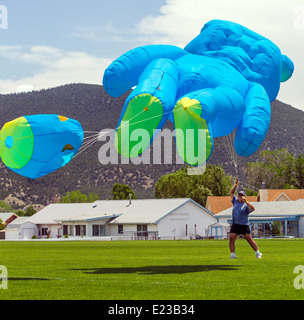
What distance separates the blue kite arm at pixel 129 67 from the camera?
1644cm

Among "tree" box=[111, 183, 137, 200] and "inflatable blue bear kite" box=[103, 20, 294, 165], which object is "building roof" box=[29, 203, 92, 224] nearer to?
"tree" box=[111, 183, 137, 200]

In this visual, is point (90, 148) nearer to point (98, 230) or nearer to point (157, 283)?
point (98, 230)

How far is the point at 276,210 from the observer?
72.1 meters

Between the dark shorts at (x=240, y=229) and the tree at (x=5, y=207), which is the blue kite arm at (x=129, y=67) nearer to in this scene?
the dark shorts at (x=240, y=229)

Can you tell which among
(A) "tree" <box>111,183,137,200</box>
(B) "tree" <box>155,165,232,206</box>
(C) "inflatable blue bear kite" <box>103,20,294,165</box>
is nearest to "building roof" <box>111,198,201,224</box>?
(B) "tree" <box>155,165,232,206</box>

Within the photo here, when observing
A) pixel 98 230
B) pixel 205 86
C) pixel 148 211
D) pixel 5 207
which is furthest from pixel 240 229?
pixel 5 207

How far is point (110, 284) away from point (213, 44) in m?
7.89

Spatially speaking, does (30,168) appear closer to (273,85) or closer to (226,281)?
(226,281)

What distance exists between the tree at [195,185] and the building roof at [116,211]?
19094mm

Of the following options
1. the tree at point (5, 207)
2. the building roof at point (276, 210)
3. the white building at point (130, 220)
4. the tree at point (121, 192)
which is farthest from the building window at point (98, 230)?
the tree at point (5, 207)

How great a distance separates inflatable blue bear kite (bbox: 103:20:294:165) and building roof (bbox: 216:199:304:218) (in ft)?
173

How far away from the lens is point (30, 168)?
14.9m

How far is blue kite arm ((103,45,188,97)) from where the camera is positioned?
1644 centimetres
